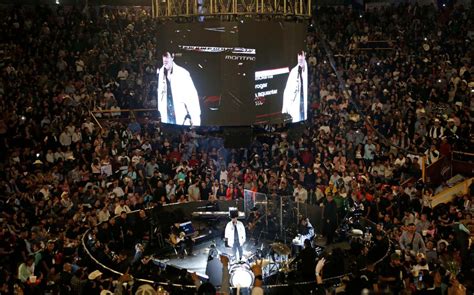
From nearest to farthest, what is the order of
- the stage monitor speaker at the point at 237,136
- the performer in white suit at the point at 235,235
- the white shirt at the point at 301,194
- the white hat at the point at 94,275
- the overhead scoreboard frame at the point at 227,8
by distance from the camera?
the white hat at the point at 94,275, the performer in white suit at the point at 235,235, the white shirt at the point at 301,194, the overhead scoreboard frame at the point at 227,8, the stage monitor speaker at the point at 237,136

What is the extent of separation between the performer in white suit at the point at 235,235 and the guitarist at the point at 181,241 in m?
1.10

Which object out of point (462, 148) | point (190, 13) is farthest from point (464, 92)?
point (190, 13)

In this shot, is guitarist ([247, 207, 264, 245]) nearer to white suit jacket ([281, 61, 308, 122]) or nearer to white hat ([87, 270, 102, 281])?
white suit jacket ([281, 61, 308, 122])

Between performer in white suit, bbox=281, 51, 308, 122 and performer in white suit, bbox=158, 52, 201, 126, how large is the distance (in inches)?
106

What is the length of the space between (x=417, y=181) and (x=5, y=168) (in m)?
10.7

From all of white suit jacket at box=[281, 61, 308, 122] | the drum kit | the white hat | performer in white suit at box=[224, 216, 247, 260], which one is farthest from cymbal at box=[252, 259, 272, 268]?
white suit jacket at box=[281, 61, 308, 122]

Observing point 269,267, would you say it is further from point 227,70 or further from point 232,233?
point 227,70

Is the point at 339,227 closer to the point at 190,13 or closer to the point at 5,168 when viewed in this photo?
the point at 190,13

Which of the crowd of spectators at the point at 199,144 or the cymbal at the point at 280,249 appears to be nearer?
the cymbal at the point at 280,249

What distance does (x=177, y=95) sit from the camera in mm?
19328

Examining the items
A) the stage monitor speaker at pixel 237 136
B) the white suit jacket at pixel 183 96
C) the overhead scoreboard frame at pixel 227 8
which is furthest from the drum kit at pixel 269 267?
the overhead scoreboard frame at pixel 227 8

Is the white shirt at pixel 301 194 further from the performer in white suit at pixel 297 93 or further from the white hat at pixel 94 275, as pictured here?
the white hat at pixel 94 275

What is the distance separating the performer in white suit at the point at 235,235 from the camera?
15.1m

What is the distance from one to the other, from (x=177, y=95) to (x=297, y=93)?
363 cm
